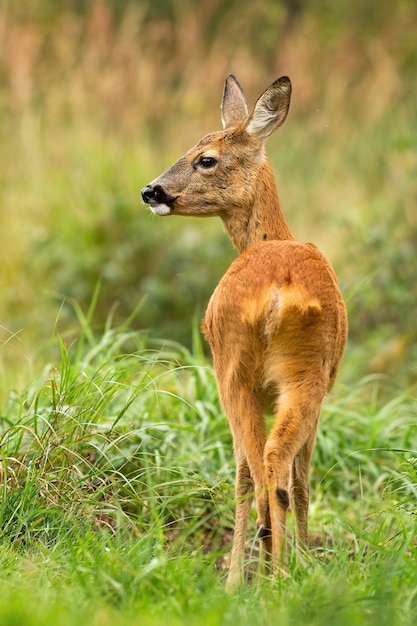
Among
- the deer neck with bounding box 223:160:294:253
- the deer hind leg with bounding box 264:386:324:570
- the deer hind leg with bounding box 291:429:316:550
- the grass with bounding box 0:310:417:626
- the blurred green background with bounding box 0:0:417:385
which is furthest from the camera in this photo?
the blurred green background with bounding box 0:0:417:385

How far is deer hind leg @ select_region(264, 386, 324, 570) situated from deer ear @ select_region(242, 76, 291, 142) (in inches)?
65.3

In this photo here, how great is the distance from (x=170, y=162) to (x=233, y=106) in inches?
160

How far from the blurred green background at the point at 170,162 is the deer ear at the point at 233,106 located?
1.42 m

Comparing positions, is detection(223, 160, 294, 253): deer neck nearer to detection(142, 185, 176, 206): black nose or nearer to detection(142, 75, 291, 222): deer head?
detection(142, 75, 291, 222): deer head

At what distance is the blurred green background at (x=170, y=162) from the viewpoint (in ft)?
27.1

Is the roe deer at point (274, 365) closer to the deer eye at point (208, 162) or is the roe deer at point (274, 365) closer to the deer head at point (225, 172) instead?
the deer head at point (225, 172)

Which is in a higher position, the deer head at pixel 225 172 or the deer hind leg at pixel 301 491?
the deer head at pixel 225 172

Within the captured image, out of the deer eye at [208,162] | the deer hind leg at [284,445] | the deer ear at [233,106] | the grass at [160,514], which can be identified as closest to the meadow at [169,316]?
the grass at [160,514]

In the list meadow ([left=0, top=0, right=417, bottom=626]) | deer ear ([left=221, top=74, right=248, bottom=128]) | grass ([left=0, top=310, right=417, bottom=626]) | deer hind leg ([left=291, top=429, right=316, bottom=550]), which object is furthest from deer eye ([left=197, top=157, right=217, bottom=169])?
deer hind leg ([left=291, top=429, right=316, bottom=550])

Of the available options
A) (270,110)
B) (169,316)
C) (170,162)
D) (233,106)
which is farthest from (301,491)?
(170,162)

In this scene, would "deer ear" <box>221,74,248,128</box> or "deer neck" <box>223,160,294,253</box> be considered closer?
"deer neck" <box>223,160,294,253</box>

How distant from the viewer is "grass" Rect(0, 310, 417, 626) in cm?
311

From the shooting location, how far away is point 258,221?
476 cm

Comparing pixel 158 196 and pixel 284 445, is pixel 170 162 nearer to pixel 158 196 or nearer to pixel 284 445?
pixel 158 196
